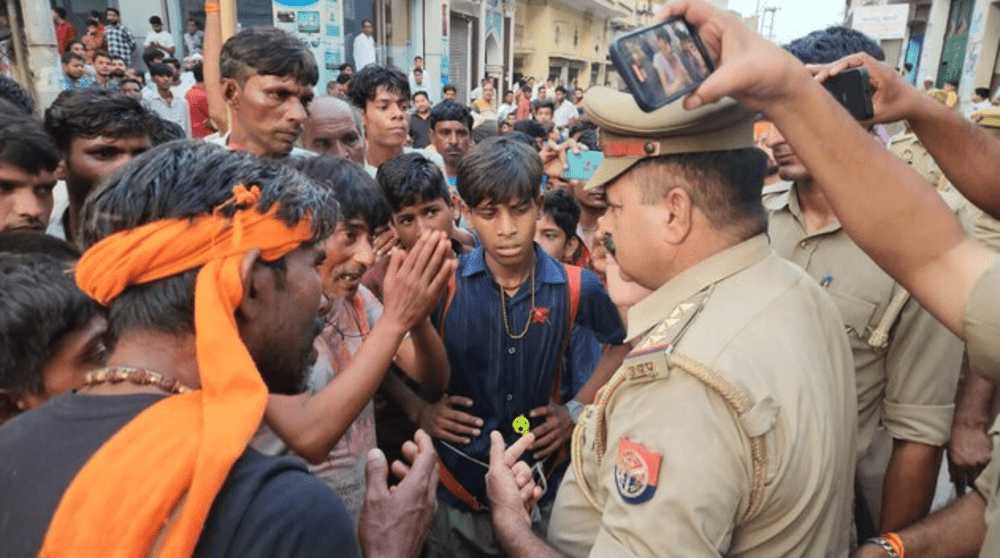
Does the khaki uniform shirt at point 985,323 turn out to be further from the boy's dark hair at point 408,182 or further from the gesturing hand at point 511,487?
the boy's dark hair at point 408,182

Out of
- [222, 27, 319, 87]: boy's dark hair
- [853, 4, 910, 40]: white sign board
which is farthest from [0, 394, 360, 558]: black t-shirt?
[853, 4, 910, 40]: white sign board

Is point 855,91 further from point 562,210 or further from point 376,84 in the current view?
point 376,84

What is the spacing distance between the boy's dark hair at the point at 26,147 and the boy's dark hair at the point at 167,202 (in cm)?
144

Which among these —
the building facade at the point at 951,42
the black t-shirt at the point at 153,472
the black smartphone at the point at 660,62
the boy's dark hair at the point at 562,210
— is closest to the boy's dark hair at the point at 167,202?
the black t-shirt at the point at 153,472

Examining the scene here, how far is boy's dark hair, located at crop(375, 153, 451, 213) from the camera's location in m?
2.71

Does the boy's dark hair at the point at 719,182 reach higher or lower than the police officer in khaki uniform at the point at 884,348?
higher

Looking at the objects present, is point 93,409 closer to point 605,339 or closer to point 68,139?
point 605,339

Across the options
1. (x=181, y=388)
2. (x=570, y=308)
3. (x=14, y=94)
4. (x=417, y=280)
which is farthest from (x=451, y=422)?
(x=14, y=94)

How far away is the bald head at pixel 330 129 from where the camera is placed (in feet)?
12.1

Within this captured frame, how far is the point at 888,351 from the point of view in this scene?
2.01m

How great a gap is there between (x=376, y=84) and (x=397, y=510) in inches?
132

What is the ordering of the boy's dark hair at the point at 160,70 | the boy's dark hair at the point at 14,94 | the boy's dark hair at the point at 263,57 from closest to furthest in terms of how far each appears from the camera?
the boy's dark hair at the point at 263,57
the boy's dark hair at the point at 14,94
the boy's dark hair at the point at 160,70

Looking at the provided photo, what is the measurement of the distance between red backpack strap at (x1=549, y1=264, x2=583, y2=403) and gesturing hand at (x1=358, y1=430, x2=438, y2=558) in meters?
0.93

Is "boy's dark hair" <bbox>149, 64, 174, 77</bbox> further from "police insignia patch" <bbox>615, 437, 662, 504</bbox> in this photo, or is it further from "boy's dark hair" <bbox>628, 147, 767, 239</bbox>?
"police insignia patch" <bbox>615, 437, 662, 504</bbox>
